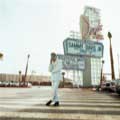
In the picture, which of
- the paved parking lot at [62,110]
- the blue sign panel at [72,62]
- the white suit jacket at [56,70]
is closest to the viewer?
the paved parking lot at [62,110]

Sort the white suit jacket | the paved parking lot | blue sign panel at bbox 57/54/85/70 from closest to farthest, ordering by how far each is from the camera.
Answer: the paved parking lot → the white suit jacket → blue sign panel at bbox 57/54/85/70

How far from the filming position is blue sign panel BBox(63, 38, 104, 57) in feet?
228

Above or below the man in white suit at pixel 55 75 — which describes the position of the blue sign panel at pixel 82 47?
above

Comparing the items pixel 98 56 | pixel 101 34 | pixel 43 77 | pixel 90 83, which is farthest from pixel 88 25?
pixel 43 77

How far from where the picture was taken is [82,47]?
70.7m

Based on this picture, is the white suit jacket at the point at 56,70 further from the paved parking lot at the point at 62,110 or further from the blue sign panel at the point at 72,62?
the blue sign panel at the point at 72,62

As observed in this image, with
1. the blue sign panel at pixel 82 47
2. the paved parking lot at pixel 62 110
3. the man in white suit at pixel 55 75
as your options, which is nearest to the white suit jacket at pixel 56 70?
the man in white suit at pixel 55 75

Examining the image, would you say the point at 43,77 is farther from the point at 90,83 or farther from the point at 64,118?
the point at 64,118

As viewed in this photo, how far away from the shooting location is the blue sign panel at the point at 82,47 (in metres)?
69.4

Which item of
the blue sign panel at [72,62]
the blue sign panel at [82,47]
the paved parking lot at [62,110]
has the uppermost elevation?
the blue sign panel at [82,47]

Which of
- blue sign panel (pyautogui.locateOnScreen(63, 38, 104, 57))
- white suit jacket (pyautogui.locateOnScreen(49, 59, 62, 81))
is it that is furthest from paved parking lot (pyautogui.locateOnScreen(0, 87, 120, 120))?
blue sign panel (pyautogui.locateOnScreen(63, 38, 104, 57))

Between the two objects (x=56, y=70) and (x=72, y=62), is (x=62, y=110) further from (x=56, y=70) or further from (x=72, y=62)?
(x=72, y=62)

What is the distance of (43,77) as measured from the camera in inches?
6417

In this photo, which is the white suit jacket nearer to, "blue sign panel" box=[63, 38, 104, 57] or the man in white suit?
the man in white suit
